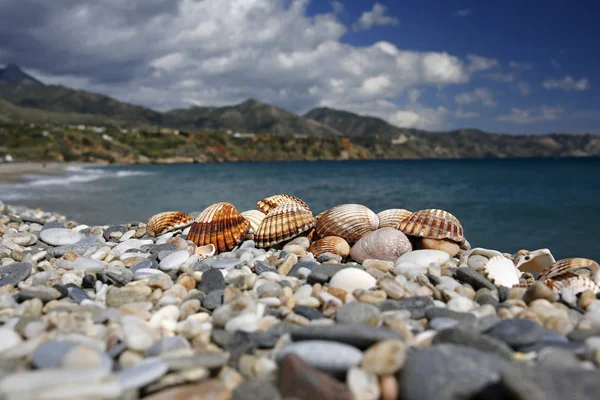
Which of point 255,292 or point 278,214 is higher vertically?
point 278,214

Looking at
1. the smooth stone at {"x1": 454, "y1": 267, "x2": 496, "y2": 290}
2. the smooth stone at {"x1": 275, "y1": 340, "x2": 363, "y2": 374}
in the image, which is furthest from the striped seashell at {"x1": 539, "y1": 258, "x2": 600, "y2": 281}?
the smooth stone at {"x1": 275, "y1": 340, "x2": 363, "y2": 374}

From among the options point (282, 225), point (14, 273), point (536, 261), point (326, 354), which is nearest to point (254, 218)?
point (282, 225)

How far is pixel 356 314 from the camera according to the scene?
10.2ft

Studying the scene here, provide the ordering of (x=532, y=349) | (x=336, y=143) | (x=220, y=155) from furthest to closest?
(x=336, y=143), (x=220, y=155), (x=532, y=349)

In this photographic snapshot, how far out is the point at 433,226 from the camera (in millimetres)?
5859

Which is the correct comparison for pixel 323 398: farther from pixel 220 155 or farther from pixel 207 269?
pixel 220 155

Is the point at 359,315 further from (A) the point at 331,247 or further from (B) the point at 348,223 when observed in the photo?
(B) the point at 348,223

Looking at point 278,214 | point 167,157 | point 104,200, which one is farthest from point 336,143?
point 278,214

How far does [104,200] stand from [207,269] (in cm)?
1924

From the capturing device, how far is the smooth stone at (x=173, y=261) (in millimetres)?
4723

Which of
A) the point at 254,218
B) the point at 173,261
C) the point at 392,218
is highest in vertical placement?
the point at 392,218

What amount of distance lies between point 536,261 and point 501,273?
155 centimetres

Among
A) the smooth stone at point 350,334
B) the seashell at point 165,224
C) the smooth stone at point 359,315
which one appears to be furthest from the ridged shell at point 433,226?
the seashell at point 165,224

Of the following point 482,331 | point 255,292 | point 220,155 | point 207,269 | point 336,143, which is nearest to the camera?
point 482,331
